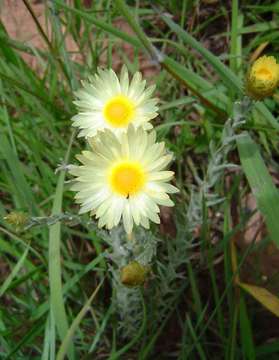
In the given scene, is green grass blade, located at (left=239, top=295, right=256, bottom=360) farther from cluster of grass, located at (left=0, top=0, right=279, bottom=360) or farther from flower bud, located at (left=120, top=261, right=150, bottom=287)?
flower bud, located at (left=120, top=261, right=150, bottom=287)

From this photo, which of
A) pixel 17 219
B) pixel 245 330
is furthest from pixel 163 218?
pixel 17 219

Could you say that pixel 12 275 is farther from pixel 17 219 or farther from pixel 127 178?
pixel 127 178

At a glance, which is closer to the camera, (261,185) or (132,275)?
(132,275)

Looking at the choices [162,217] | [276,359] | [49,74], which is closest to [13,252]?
[162,217]

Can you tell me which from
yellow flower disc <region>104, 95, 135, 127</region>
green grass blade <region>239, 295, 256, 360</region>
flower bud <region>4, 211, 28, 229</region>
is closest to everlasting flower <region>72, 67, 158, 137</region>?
yellow flower disc <region>104, 95, 135, 127</region>

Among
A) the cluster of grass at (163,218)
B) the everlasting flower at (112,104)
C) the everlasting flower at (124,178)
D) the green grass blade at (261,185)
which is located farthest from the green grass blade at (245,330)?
the everlasting flower at (112,104)
